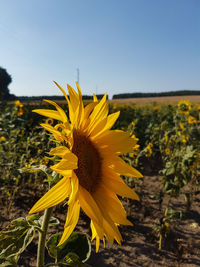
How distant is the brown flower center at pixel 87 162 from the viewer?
774 mm

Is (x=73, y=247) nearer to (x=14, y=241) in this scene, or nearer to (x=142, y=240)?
(x=14, y=241)

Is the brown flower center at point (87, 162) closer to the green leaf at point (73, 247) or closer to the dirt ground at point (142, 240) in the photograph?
the green leaf at point (73, 247)

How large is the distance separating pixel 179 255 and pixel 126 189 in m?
1.77

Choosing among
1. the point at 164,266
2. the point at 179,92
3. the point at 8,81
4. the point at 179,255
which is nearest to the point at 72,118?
the point at 164,266

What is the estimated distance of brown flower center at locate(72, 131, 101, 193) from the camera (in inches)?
30.5

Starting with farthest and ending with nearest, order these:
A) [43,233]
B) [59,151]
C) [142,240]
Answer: [142,240]
[43,233]
[59,151]

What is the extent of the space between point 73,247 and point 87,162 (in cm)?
44

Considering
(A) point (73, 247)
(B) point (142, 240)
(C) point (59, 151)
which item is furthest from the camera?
(B) point (142, 240)

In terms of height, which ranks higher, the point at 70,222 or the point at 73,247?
the point at 70,222

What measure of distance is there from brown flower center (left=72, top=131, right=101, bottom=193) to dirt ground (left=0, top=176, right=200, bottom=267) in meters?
1.41

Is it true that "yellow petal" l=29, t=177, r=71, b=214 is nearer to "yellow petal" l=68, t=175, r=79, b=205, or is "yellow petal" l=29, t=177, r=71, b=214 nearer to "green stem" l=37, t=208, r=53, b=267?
"yellow petal" l=68, t=175, r=79, b=205

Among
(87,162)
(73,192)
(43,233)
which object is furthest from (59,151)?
(43,233)

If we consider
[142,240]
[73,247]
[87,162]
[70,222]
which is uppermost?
[87,162]

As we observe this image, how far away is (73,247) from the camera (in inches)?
38.2
